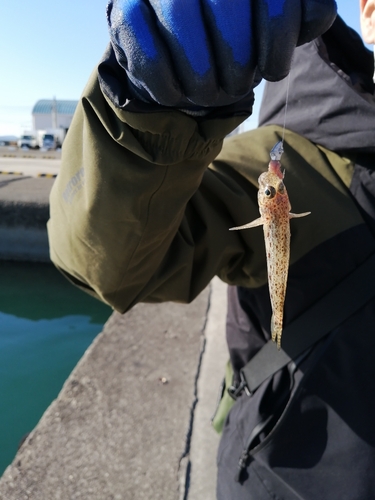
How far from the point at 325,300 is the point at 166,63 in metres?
1.11

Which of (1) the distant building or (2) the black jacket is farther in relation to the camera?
(1) the distant building

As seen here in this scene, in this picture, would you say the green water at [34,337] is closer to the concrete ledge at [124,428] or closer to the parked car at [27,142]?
the concrete ledge at [124,428]

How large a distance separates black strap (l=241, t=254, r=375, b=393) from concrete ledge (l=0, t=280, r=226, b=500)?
1266mm

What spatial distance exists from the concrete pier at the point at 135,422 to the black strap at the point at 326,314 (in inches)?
49.8

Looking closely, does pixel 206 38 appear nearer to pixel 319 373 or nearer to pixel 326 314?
pixel 326 314

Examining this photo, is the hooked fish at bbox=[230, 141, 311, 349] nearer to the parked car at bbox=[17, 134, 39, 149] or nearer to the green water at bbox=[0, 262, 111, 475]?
the green water at bbox=[0, 262, 111, 475]

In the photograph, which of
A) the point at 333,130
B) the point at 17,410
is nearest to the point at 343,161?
the point at 333,130

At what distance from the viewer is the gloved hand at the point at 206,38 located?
92cm

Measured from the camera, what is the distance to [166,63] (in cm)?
95

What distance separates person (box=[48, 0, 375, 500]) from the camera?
949 mm

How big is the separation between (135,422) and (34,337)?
4.24 m

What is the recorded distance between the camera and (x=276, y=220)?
1.20m

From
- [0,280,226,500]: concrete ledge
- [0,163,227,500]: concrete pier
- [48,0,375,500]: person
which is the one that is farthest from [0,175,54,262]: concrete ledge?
[48,0,375,500]: person

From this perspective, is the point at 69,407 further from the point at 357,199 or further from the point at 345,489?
the point at 357,199
